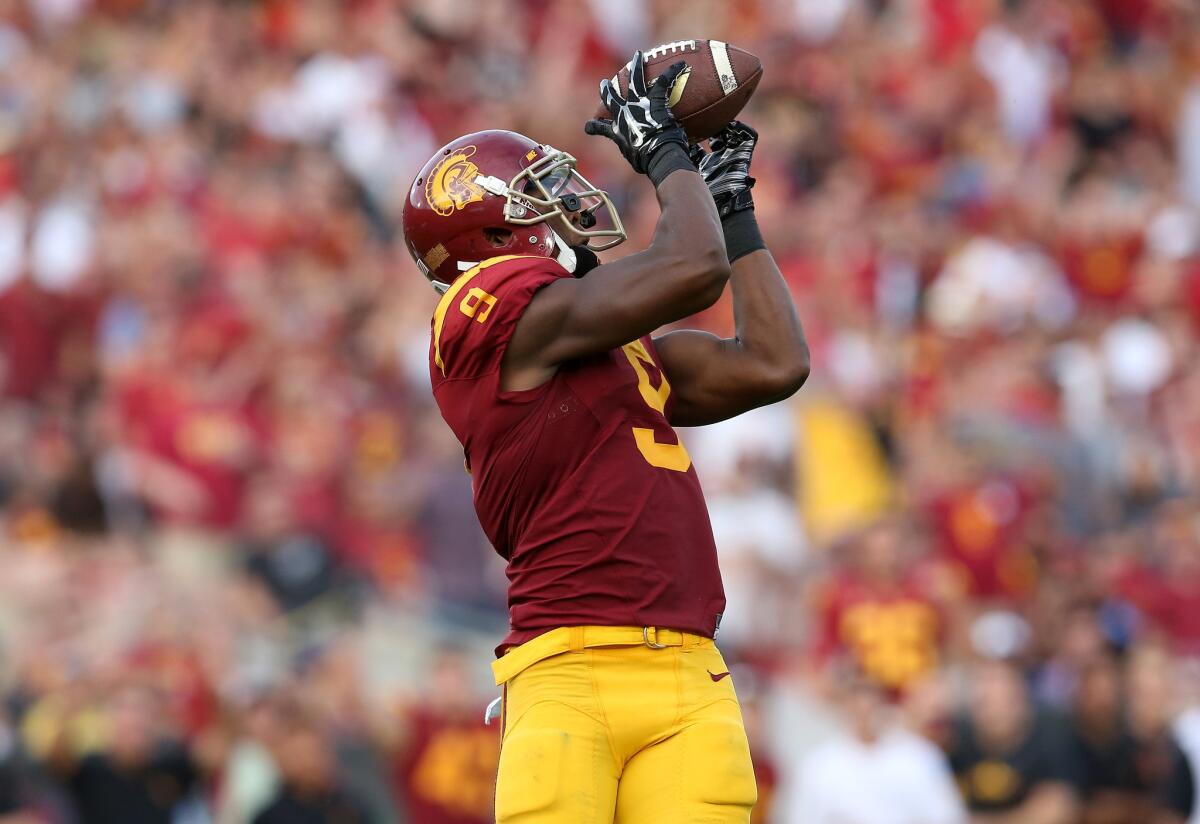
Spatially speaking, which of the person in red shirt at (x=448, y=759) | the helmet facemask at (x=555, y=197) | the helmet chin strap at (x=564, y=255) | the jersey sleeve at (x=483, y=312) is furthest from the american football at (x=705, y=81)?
the person in red shirt at (x=448, y=759)

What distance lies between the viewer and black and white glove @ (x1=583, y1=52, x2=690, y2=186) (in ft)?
12.7

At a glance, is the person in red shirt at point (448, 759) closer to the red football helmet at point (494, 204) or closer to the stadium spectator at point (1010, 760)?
the stadium spectator at point (1010, 760)

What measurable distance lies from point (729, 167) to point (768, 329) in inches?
15.2

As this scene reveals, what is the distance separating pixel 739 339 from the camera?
4.11m

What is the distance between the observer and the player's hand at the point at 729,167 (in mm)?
4156

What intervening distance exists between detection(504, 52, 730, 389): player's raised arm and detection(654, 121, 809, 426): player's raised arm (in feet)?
0.98

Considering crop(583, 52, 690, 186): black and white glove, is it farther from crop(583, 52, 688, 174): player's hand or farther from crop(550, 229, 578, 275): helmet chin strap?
crop(550, 229, 578, 275): helmet chin strap

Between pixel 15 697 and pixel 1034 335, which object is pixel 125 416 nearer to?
pixel 15 697

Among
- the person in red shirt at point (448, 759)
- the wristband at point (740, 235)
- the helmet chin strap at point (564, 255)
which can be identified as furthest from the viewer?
the person in red shirt at point (448, 759)

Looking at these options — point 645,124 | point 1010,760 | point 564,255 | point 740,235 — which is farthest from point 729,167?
Result: point 1010,760

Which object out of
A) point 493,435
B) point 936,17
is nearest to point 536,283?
point 493,435

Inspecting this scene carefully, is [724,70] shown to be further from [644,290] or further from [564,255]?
[644,290]

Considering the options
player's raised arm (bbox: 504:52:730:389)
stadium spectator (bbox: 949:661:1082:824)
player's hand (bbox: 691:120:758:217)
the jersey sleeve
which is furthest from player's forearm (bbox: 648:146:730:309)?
stadium spectator (bbox: 949:661:1082:824)

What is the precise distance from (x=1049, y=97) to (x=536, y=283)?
372 inches
